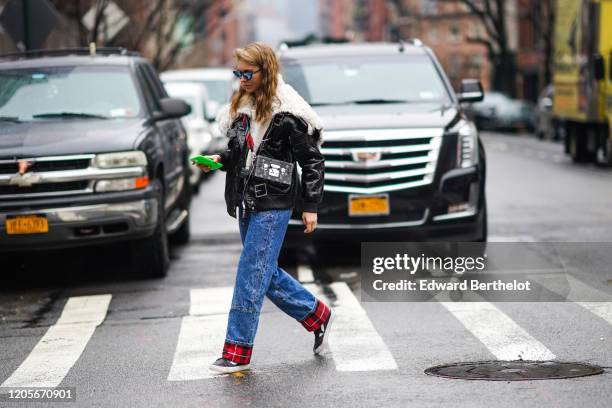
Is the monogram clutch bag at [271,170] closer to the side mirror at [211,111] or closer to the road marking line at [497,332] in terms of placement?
the road marking line at [497,332]

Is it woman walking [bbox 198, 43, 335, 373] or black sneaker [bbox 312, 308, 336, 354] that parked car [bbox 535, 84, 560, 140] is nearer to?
black sneaker [bbox 312, 308, 336, 354]

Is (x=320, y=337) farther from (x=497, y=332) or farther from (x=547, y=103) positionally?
(x=547, y=103)

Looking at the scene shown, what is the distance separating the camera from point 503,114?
5159cm

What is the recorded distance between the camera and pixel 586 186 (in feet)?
68.6

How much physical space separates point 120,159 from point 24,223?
946 mm

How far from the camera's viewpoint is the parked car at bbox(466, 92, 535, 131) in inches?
2014

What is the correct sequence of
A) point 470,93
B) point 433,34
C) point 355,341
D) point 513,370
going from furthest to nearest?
point 433,34, point 470,93, point 355,341, point 513,370

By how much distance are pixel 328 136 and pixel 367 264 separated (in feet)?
4.12

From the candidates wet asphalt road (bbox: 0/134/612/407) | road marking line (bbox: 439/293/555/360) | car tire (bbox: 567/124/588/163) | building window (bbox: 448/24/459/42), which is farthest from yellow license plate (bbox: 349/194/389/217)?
building window (bbox: 448/24/459/42)

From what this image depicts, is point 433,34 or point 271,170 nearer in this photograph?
point 271,170

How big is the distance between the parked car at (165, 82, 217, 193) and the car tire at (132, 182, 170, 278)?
10.1 meters

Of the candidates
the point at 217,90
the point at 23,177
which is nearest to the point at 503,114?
the point at 217,90

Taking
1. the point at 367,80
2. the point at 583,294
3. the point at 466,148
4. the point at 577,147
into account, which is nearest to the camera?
the point at 583,294

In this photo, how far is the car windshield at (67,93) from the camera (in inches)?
466
